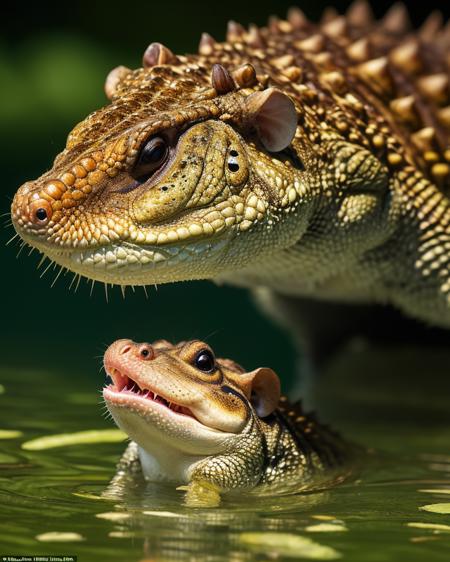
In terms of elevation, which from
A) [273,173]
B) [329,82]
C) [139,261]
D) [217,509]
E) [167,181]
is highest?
[329,82]

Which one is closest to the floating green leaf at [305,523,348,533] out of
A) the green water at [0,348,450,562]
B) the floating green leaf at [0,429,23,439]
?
the green water at [0,348,450,562]

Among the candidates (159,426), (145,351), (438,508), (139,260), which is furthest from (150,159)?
(438,508)

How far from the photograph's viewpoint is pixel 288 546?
16.0 ft

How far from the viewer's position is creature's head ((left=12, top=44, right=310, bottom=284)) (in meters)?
5.98

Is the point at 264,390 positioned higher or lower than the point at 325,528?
higher

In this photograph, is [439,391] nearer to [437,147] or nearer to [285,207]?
[437,147]

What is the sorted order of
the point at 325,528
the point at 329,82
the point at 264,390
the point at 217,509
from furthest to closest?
the point at 329,82 < the point at 264,390 < the point at 217,509 < the point at 325,528

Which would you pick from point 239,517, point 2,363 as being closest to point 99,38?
point 2,363

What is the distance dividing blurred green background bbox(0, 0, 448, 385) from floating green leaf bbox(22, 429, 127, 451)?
3.76 metres

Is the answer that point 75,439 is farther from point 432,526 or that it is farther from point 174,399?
point 432,526

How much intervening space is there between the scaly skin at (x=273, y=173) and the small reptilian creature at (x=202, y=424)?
1.63 feet

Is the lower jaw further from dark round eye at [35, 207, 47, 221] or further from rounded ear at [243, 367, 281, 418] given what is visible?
rounded ear at [243, 367, 281, 418]

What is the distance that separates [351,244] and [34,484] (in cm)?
248

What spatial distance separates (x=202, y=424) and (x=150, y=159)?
1302 mm
